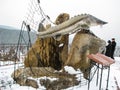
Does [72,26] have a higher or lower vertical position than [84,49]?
higher

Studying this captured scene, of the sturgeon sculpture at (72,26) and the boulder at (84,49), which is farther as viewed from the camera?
the boulder at (84,49)

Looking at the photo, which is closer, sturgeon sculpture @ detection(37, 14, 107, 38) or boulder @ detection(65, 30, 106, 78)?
sturgeon sculpture @ detection(37, 14, 107, 38)

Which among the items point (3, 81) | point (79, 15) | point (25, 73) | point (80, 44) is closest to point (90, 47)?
point (80, 44)

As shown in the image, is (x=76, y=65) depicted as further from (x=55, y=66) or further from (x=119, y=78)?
(x=119, y=78)

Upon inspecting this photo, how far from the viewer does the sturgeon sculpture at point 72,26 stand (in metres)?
9.25

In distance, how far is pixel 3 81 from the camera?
30.8 feet

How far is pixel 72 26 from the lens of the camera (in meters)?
9.33

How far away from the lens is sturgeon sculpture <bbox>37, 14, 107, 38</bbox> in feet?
30.3

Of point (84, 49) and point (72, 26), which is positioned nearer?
point (72, 26)

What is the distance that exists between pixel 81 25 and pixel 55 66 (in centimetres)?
199

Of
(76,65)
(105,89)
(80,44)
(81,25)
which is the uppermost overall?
(81,25)

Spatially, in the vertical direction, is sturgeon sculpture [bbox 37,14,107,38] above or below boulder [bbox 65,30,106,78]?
above

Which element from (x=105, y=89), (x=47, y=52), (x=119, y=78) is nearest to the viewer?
(x=105, y=89)

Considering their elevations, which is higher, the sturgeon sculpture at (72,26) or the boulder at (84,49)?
the sturgeon sculpture at (72,26)
